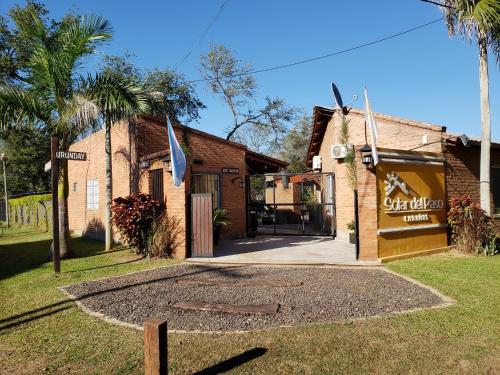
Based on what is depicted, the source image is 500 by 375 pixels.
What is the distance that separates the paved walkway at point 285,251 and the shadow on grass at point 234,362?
4645 millimetres

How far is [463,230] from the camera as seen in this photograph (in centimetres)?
978

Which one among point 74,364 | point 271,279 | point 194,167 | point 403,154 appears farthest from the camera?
point 194,167

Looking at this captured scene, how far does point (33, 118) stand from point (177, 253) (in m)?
4.97

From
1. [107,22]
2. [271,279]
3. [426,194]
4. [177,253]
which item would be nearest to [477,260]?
[426,194]

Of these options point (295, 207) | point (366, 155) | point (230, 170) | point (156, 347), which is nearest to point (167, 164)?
point (230, 170)

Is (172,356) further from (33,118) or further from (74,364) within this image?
(33,118)

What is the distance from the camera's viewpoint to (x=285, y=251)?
1011 cm

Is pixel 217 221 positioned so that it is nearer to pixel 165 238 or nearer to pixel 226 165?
pixel 165 238

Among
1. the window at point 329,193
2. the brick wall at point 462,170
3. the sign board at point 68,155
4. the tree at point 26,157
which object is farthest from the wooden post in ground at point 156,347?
the tree at point 26,157

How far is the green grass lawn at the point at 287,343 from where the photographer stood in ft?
11.8

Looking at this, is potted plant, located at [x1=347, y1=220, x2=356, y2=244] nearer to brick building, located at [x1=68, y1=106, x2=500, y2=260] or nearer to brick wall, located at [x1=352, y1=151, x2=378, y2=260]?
brick building, located at [x1=68, y1=106, x2=500, y2=260]

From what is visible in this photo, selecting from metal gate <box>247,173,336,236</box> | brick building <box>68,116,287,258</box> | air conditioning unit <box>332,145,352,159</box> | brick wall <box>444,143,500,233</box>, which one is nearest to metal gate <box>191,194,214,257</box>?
brick building <box>68,116,287,258</box>

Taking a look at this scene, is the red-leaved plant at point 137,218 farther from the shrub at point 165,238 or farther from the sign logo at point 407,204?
the sign logo at point 407,204

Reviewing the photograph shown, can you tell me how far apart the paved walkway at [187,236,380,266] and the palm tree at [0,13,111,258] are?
4266 mm
